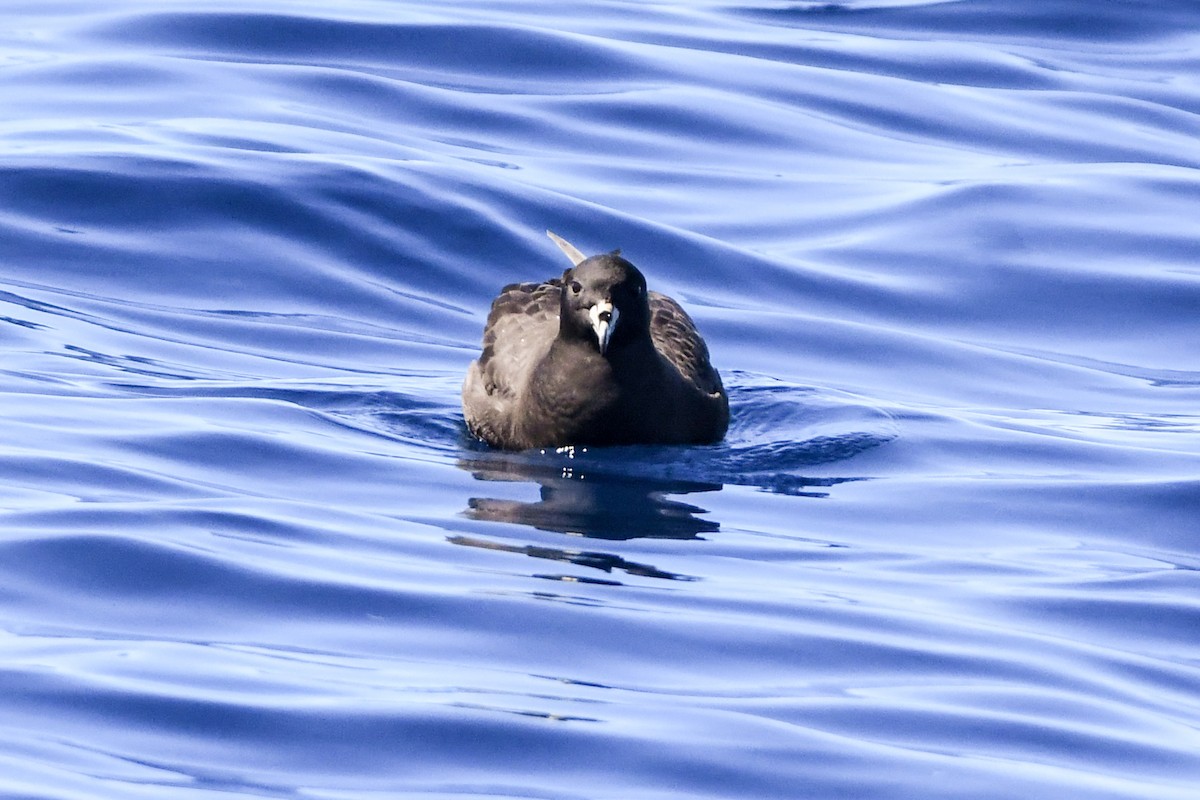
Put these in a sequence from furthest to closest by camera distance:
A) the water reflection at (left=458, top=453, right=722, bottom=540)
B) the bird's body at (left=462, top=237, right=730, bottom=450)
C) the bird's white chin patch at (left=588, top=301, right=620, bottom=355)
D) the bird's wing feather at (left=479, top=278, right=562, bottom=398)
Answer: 1. the bird's wing feather at (left=479, top=278, right=562, bottom=398)
2. the bird's body at (left=462, top=237, right=730, bottom=450)
3. the bird's white chin patch at (left=588, top=301, right=620, bottom=355)
4. the water reflection at (left=458, top=453, right=722, bottom=540)

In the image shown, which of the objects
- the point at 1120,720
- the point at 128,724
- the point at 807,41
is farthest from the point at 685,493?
→ the point at 807,41

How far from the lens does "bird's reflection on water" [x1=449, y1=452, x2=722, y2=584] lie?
27.2 feet

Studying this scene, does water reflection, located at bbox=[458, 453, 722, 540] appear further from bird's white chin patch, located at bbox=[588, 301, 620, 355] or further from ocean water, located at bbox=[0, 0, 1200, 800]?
bird's white chin patch, located at bbox=[588, 301, 620, 355]

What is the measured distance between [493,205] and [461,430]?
4.59 meters

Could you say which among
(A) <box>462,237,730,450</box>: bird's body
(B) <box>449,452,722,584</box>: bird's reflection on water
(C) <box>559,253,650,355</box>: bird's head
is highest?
(C) <box>559,253,650,355</box>: bird's head

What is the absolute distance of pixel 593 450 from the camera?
398 inches

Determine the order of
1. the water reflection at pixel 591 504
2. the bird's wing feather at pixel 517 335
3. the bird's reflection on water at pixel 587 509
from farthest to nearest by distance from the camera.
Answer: the bird's wing feather at pixel 517 335 < the water reflection at pixel 591 504 < the bird's reflection on water at pixel 587 509

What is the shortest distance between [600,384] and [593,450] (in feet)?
1.07

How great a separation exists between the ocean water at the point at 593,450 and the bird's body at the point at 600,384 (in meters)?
0.17

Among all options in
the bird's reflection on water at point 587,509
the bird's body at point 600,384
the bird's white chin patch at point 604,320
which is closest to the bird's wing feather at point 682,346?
the bird's body at point 600,384

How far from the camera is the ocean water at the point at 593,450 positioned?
625 cm

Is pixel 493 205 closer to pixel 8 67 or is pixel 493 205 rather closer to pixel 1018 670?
pixel 8 67

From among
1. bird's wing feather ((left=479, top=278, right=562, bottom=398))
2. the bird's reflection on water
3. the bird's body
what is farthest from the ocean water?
bird's wing feather ((left=479, top=278, right=562, bottom=398))

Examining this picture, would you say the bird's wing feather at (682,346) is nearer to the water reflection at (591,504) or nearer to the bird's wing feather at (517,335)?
the bird's wing feather at (517,335)
